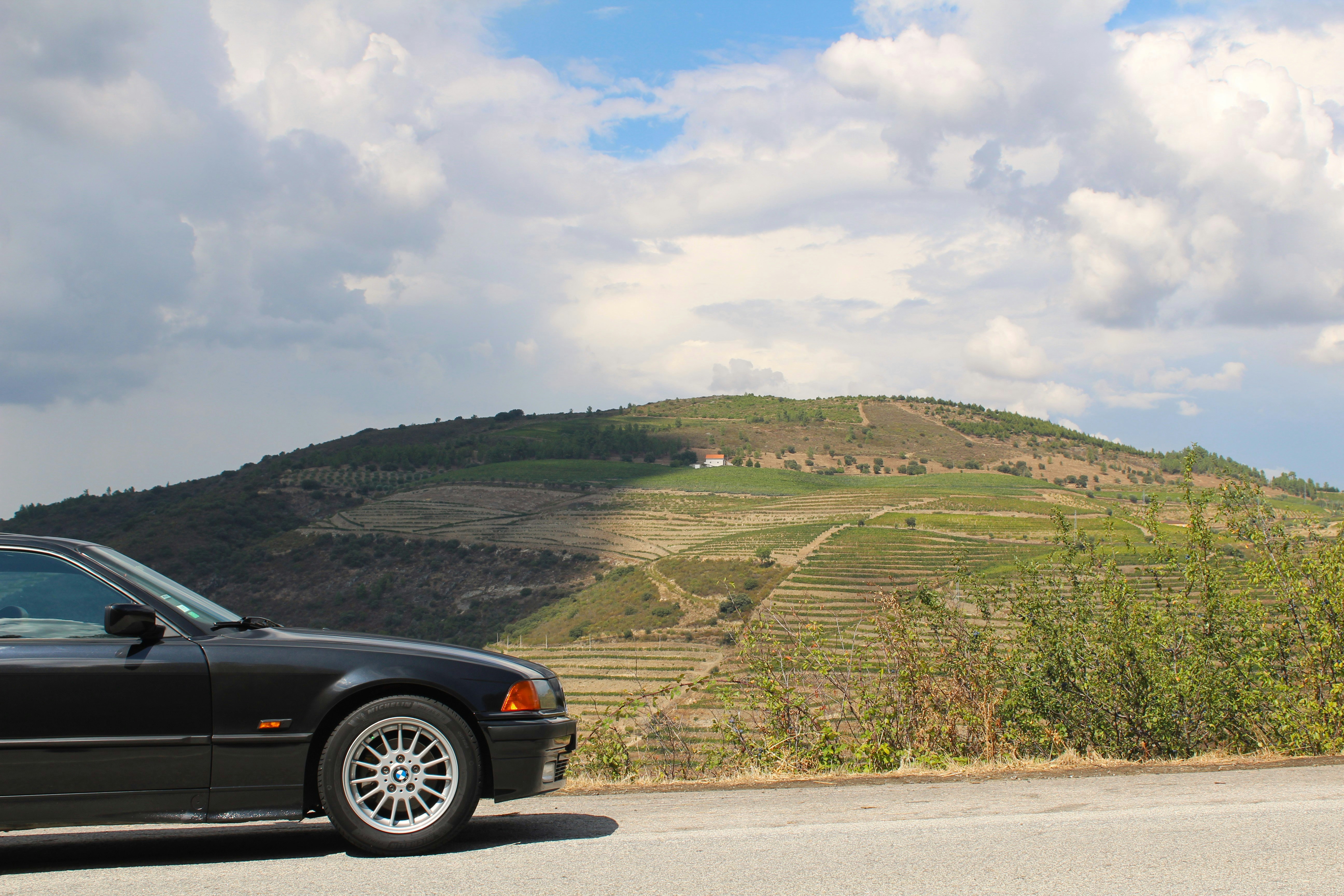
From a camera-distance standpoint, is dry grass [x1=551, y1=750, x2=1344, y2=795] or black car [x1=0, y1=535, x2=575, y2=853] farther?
dry grass [x1=551, y1=750, x2=1344, y2=795]

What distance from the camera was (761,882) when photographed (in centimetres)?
418

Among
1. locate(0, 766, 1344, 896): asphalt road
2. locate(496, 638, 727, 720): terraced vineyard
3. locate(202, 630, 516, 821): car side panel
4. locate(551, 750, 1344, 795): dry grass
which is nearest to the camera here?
locate(0, 766, 1344, 896): asphalt road

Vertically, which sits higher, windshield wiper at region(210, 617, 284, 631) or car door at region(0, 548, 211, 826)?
windshield wiper at region(210, 617, 284, 631)

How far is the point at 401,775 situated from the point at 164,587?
5.07 feet

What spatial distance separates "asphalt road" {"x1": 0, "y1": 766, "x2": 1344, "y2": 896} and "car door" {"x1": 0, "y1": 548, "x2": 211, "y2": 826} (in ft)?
1.10

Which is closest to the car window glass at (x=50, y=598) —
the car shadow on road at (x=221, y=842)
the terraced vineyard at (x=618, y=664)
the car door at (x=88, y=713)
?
the car door at (x=88, y=713)

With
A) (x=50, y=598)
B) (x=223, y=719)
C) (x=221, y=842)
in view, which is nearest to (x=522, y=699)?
(x=223, y=719)

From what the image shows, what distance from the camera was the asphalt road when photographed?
4.15m

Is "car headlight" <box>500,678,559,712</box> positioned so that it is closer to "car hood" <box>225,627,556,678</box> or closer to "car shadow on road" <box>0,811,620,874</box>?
"car hood" <box>225,627,556,678</box>

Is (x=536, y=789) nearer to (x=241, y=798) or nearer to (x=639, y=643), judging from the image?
(x=241, y=798)

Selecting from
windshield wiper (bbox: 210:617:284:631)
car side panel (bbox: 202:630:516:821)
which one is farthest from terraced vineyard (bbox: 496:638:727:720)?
car side panel (bbox: 202:630:516:821)

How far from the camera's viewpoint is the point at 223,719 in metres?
4.65

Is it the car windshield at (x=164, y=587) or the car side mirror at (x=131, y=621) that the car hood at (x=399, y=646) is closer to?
the car windshield at (x=164, y=587)

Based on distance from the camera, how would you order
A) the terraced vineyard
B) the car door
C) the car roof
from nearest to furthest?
the car door → the car roof → the terraced vineyard
